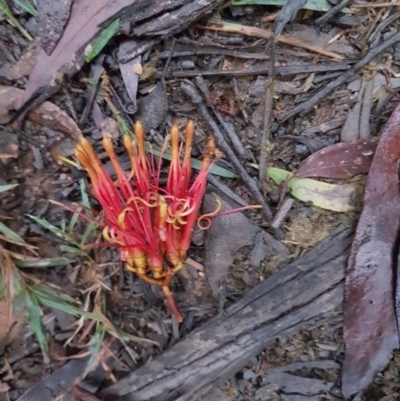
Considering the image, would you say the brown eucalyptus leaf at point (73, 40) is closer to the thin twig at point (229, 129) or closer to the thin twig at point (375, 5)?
the thin twig at point (229, 129)

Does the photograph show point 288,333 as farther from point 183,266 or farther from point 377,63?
point 377,63

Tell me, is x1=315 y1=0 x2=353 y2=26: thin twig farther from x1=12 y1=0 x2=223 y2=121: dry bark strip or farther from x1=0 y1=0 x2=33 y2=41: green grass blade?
x1=0 y1=0 x2=33 y2=41: green grass blade

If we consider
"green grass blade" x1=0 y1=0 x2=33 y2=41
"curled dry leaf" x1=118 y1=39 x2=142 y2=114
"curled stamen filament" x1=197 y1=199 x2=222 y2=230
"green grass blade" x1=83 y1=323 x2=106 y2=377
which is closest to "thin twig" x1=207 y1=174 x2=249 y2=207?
"curled stamen filament" x1=197 y1=199 x2=222 y2=230

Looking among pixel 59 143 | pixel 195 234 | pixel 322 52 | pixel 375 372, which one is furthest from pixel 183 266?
pixel 322 52

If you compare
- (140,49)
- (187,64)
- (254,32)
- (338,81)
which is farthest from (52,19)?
(338,81)

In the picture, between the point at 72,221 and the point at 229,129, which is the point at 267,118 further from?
the point at 72,221

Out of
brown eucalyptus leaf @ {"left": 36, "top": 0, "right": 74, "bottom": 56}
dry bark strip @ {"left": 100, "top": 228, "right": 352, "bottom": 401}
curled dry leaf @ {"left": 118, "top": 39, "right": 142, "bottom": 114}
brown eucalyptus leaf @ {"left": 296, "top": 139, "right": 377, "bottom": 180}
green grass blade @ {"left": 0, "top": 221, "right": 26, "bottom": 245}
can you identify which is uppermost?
brown eucalyptus leaf @ {"left": 36, "top": 0, "right": 74, "bottom": 56}

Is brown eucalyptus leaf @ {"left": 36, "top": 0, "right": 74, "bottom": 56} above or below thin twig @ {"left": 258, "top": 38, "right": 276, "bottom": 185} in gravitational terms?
above

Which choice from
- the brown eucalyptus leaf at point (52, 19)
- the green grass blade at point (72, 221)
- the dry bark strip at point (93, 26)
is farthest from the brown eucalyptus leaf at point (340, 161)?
the brown eucalyptus leaf at point (52, 19)
